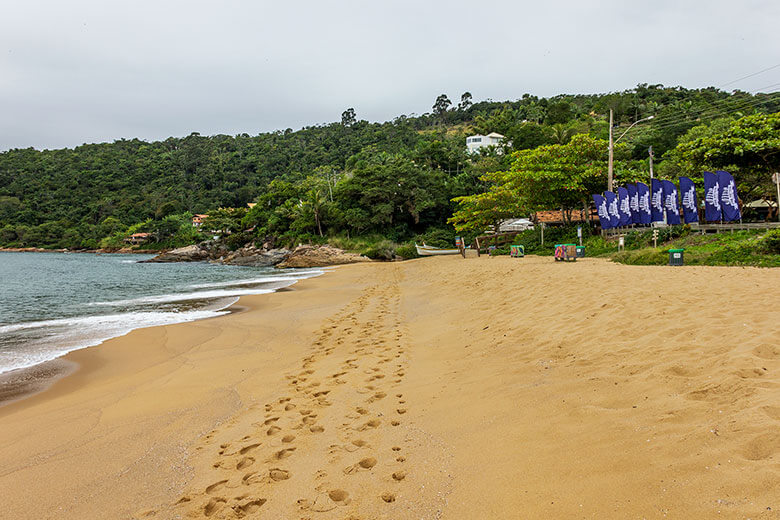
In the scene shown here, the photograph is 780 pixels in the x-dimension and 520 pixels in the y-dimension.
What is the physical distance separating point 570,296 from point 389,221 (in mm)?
40221

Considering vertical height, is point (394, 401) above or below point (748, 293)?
below

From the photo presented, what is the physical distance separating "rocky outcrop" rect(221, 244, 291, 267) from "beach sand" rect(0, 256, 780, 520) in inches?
1437

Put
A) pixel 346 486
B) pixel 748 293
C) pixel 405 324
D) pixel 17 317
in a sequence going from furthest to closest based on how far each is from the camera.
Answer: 1. pixel 17 317
2. pixel 405 324
3. pixel 748 293
4. pixel 346 486

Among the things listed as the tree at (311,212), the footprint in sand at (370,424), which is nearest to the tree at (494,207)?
the tree at (311,212)

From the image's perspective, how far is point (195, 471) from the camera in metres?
3.11

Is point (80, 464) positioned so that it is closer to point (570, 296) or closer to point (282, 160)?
point (570, 296)

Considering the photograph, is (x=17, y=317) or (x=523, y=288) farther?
(x=17, y=317)

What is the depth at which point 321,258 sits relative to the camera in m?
38.1

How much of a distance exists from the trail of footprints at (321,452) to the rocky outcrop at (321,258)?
105 feet

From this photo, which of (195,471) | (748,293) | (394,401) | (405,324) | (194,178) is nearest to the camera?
(195,471)

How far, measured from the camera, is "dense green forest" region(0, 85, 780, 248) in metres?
36.9

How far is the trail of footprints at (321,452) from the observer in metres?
2.54

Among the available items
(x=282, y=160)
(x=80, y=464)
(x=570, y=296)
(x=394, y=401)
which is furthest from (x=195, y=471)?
(x=282, y=160)

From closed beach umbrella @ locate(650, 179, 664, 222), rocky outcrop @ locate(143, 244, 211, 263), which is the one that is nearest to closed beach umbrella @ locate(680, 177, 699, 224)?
closed beach umbrella @ locate(650, 179, 664, 222)
